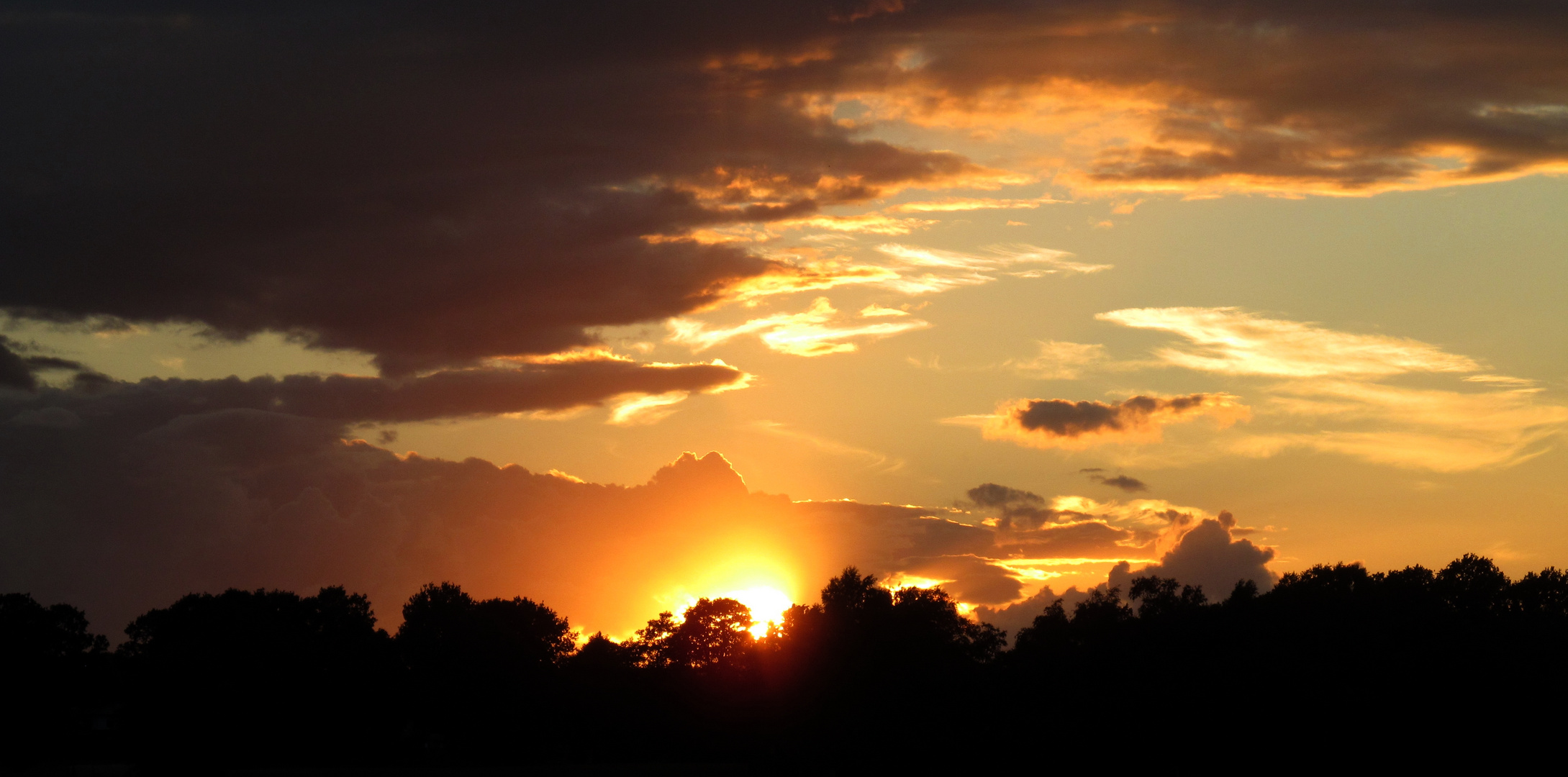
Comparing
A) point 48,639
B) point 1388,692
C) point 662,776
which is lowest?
point 662,776

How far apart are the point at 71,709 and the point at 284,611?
83.1 ft

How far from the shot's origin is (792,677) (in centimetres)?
10131

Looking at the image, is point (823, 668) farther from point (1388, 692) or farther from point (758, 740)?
point (1388, 692)

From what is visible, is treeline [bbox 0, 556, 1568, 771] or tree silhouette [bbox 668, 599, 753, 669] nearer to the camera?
treeline [bbox 0, 556, 1568, 771]

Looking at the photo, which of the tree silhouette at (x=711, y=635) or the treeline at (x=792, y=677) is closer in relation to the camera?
the treeline at (x=792, y=677)

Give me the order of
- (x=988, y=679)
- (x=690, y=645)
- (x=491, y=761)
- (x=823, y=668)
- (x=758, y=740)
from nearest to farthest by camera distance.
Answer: (x=988, y=679) < (x=823, y=668) < (x=758, y=740) < (x=491, y=761) < (x=690, y=645)

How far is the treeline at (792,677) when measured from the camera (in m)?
57.2

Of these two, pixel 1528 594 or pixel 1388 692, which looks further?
pixel 1528 594

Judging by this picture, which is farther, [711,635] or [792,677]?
[711,635]

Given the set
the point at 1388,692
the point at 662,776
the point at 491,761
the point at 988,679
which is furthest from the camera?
the point at 491,761

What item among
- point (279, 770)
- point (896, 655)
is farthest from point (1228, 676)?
point (279, 770)

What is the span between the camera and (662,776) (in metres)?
103

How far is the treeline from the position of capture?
188 feet

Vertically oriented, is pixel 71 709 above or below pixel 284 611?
below
